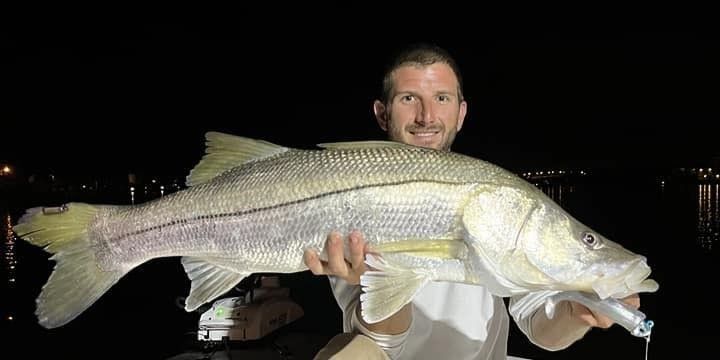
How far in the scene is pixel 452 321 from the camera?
371cm

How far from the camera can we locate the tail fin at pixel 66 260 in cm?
299

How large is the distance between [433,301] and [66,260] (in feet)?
7.71

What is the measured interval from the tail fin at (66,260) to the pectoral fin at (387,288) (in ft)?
4.73

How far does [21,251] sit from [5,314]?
13.0 meters

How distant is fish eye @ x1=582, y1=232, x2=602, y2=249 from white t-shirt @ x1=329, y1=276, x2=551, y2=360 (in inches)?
36.5

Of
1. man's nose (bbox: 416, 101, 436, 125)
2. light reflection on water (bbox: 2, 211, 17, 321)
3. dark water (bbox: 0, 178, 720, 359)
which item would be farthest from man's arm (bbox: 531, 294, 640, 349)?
light reflection on water (bbox: 2, 211, 17, 321)

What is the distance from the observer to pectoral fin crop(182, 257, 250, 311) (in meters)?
3.04

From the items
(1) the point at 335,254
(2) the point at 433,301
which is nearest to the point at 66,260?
(1) the point at 335,254

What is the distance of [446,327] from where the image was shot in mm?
3682

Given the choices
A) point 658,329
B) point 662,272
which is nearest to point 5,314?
point 658,329

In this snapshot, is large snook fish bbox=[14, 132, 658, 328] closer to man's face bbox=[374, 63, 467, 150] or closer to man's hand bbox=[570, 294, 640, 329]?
man's hand bbox=[570, 294, 640, 329]

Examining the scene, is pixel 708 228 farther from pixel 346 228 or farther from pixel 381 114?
pixel 346 228

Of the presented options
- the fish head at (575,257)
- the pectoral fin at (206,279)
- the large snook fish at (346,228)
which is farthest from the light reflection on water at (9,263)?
the fish head at (575,257)

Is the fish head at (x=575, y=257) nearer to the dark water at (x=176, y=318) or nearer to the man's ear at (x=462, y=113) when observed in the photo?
the man's ear at (x=462, y=113)
